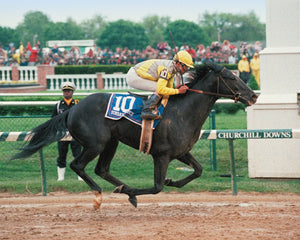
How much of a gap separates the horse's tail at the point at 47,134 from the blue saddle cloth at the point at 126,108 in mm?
746

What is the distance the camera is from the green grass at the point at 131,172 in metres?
8.59

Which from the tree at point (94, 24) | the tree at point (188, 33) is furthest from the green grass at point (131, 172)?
the tree at point (94, 24)

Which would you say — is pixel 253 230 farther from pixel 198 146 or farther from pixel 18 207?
pixel 198 146

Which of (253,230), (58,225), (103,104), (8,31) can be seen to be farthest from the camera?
(8,31)

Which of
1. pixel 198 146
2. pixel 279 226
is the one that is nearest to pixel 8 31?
pixel 198 146

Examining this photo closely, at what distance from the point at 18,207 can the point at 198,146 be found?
394 centimetres

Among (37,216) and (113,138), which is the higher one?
(113,138)

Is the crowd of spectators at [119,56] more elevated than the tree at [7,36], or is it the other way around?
the tree at [7,36]

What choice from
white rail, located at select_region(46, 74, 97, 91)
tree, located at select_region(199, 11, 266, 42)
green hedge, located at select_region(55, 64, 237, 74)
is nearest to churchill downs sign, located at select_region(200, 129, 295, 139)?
white rail, located at select_region(46, 74, 97, 91)

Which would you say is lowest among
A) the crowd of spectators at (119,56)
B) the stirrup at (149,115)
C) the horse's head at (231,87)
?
the stirrup at (149,115)

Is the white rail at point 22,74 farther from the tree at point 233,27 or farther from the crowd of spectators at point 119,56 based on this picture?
the tree at point 233,27

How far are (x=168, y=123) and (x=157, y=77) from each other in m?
0.61

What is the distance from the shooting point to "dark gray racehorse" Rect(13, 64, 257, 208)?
657cm

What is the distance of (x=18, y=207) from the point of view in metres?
7.57
